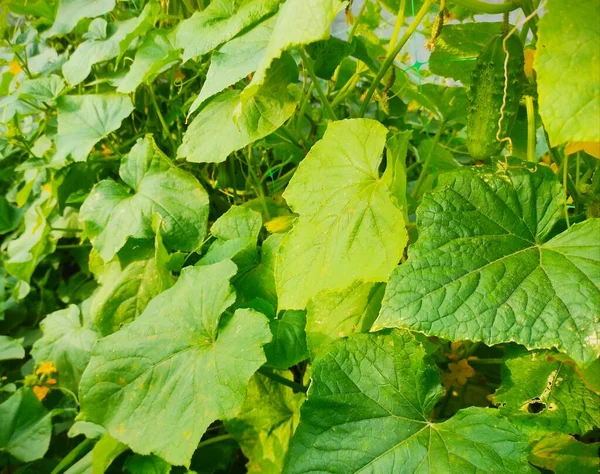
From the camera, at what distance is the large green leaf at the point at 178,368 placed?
687mm

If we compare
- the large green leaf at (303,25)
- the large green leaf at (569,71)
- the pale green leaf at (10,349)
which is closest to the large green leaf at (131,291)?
the pale green leaf at (10,349)

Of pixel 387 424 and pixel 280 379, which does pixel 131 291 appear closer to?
pixel 280 379

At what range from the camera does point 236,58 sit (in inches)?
28.2

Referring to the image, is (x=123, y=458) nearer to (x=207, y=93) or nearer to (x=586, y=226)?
(x=207, y=93)

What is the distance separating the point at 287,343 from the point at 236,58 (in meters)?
0.43

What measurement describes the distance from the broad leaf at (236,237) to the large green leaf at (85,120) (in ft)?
1.23

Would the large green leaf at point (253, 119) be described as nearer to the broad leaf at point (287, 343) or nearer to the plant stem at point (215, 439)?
the broad leaf at point (287, 343)

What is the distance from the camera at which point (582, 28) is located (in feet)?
1.38

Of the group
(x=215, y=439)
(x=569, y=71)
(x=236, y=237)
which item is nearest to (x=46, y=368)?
(x=215, y=439)

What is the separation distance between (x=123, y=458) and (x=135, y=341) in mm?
375

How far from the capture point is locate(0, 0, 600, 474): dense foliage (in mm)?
479

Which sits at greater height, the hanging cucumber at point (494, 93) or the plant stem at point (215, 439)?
the hanging cucumber at point (494, 93)

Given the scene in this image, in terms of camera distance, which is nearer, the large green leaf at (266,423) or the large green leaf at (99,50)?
the large green leaf at (266,423)

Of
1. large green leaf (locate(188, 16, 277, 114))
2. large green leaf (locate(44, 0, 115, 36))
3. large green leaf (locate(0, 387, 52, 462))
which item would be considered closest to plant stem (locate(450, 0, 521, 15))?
large green leaf (locate(188, 16, 277, 114))
